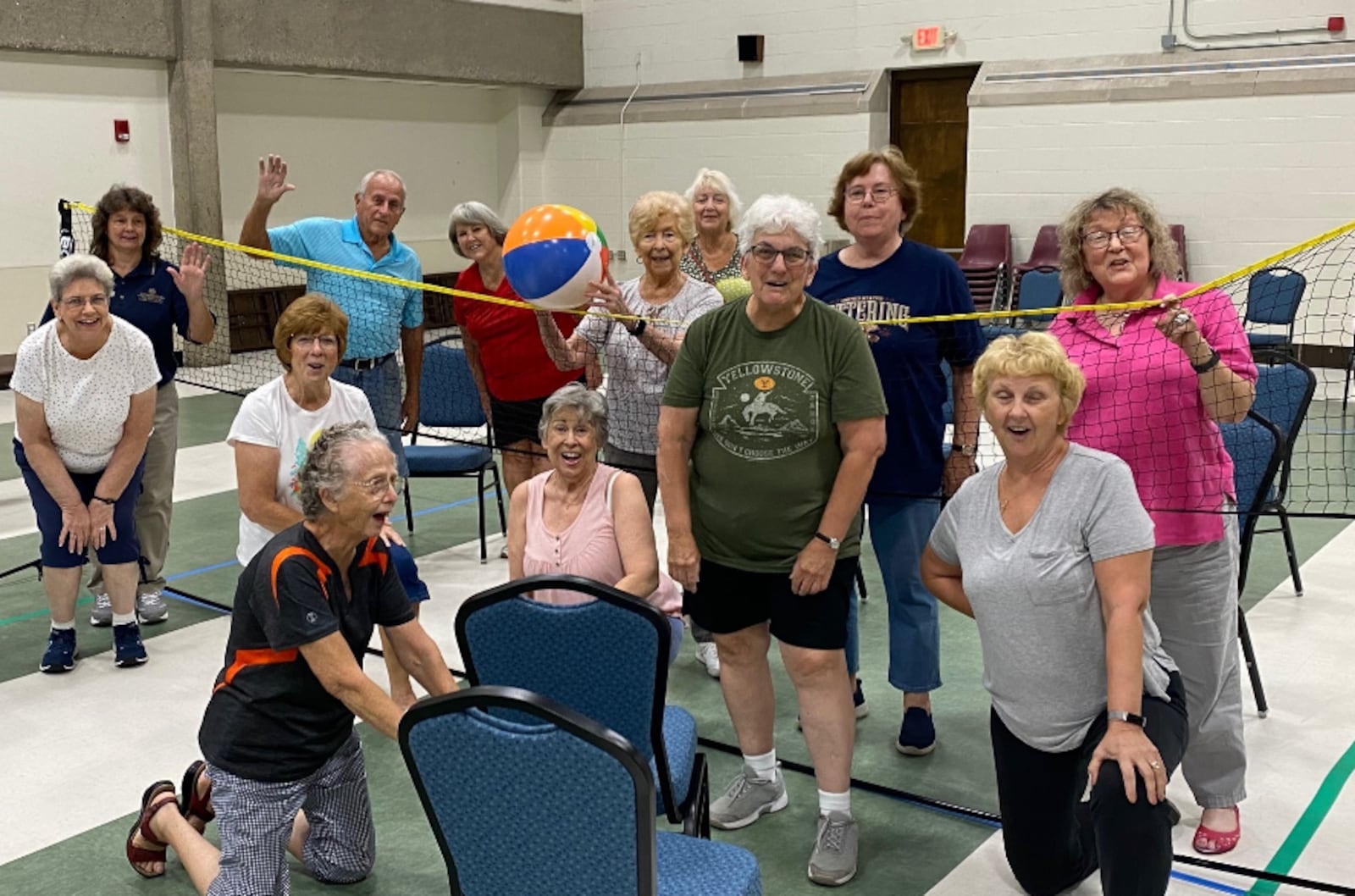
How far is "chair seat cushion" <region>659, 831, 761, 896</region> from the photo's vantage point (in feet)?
7.17

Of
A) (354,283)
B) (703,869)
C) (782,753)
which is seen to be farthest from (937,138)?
(703,869)

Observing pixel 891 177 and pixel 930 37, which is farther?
pixel 930 37

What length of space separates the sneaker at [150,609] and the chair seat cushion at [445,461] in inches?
44.4

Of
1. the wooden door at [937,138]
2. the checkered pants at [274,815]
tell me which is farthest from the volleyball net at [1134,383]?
the wooden door at [937,138]

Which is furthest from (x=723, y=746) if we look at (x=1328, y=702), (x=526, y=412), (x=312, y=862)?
(x=1328, y=702)

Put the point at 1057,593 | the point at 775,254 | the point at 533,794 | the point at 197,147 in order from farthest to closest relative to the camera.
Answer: the point at 197,147 → the point at 775,254 → the point at 1057,593 → the point at 533,794

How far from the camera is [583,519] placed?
3.13m

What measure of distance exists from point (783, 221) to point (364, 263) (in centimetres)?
235

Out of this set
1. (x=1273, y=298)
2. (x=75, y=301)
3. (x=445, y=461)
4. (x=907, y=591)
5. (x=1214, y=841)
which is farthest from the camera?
(x=1273, y=298)

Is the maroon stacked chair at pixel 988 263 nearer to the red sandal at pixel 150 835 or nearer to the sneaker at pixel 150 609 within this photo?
the sneaker at pixel 150 609

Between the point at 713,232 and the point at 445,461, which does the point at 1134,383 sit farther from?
the point at 445,461

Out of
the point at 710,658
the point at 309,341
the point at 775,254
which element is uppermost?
the point at 775,254

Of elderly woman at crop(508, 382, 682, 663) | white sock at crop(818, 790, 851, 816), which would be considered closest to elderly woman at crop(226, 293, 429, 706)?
elderly woman at crop(508, 382, 682, 663)

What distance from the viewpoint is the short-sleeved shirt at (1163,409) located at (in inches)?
114
